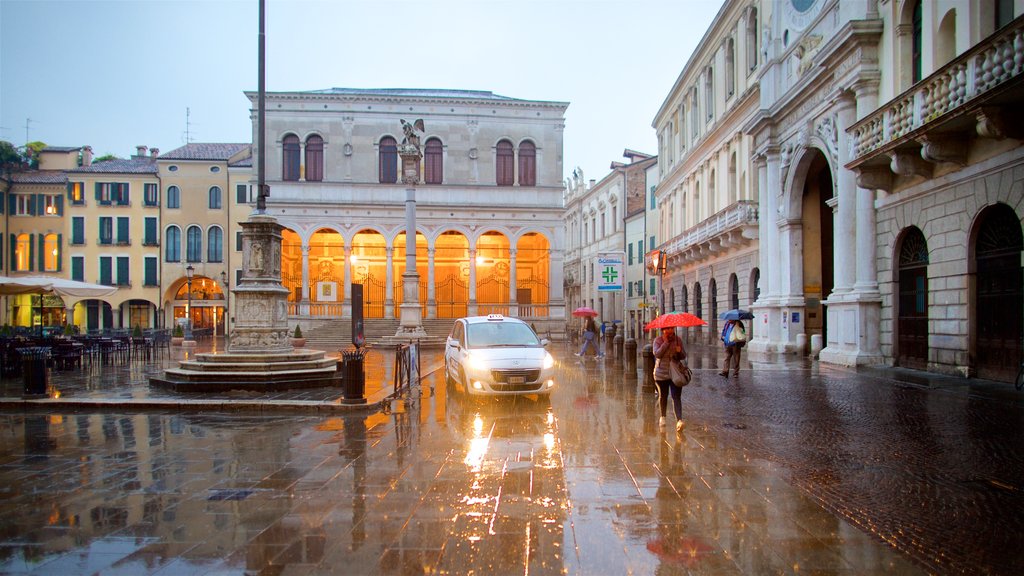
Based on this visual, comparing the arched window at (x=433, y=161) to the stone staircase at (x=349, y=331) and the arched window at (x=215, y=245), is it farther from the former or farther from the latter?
the arched window at (x=215, y=245)

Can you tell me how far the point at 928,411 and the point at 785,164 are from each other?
13940mm

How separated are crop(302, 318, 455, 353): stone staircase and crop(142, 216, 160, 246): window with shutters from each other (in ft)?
59.7

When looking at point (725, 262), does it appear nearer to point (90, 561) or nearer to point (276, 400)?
point (276, 400)

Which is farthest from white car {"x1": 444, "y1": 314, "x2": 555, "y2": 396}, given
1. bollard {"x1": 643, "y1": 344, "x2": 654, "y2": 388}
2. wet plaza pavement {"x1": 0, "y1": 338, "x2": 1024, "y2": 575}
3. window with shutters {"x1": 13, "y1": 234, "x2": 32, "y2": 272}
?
window with shutters {"x1": 13, "y1": 234, "x2": 32, "y2": 272}

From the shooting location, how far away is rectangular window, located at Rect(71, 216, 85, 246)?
153ft

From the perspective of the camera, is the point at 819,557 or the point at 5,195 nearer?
the point at 819,557

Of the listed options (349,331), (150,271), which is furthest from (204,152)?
(349,331)

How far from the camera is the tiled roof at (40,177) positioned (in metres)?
46.3

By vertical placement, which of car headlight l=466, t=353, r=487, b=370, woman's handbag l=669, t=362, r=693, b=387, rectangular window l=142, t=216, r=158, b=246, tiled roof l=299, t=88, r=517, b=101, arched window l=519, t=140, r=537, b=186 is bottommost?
car headlight l=466, t=353, r=487, b=370

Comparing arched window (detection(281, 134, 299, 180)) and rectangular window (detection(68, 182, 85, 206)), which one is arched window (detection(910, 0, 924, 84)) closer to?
arched window (detection(281, 134, 299, 180))

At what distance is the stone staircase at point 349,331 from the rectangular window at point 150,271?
17.5 metres

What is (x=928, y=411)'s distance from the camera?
9.94 m

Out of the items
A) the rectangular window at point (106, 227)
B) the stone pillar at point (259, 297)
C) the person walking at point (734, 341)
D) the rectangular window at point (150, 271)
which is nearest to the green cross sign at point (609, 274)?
the person walking at point (734, 341)

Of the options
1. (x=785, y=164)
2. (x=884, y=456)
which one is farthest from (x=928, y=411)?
(x=785, y=164)
